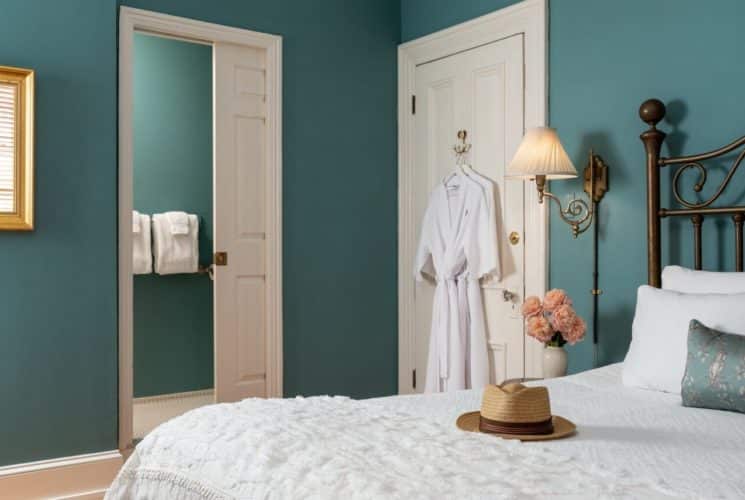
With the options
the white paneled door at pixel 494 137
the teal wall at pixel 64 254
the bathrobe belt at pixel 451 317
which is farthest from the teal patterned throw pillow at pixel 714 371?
the teal wall at pixel 64 254

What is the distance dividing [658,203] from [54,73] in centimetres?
258

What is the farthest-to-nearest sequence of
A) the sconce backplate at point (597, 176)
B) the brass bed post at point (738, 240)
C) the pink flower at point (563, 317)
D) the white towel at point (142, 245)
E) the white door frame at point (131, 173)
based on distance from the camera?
1. the white towel at point (142, 245)
2. the white door frame at point (131, 173)
3. the sconce backplate at point (597, 176)
4. the pink flower at point (563, 317)
5. the brass bed post at point (738, 240)

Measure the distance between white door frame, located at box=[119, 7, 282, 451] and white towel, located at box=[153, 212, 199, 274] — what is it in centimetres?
132

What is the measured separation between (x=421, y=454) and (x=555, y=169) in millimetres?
1845

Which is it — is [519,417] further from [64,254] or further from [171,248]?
[171,248]

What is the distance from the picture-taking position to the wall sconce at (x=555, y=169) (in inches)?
121

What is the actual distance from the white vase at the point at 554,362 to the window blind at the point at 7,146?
231 cm

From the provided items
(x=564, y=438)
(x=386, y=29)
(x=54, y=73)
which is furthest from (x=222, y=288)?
(x=564, y=438)

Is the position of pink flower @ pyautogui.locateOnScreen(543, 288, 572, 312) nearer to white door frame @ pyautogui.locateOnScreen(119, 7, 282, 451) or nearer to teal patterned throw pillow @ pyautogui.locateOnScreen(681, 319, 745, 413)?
teal patterned throw pillow @ pyautogui.locateOnScreen(681, 319, 745, 413)

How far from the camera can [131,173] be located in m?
3.41

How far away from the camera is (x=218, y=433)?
5.71 feet

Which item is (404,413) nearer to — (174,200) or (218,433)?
(218,433)

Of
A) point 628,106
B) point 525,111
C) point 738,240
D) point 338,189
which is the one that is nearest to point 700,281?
point 738,240

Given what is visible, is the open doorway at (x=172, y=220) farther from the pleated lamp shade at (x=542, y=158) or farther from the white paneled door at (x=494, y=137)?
the pleated lamp shade at (x=542, y=158)
